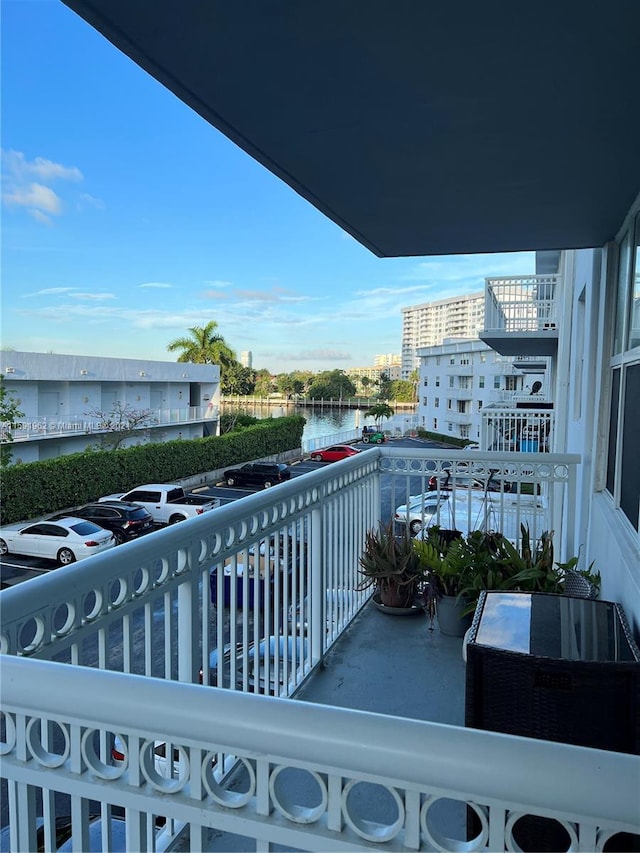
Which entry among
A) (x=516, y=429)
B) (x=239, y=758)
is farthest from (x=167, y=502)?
(x=239, y=758)

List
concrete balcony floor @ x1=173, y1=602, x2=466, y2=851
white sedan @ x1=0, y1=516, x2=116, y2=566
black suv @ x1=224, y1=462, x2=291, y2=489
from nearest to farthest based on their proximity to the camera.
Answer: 1. concrete balcony floor @ x1=173, y1=602, x2=466, y2=851
2. white sedan @ x1=0, y1=516, x2=116, y2=566
3. black suv @ x1=224, y1=462, x2=291, y2=489

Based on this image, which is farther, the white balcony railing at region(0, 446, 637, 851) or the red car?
the red car

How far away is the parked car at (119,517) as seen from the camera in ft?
44.8

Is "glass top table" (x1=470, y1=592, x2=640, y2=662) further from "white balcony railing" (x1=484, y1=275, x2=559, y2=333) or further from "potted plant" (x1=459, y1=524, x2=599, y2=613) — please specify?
"white balcony railing" (x1=484, y1=275, x2=559, y2=333)

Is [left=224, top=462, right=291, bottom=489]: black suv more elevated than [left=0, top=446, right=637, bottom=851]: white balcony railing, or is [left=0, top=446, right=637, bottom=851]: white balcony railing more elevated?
[left=0, top=446, right=637, bottom=851]: white balcony railing

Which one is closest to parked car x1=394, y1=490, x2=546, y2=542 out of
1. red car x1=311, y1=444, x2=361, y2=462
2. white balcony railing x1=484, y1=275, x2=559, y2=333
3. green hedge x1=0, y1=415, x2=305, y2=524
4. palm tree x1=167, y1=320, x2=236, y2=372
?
white balcony railing x1=484, y1=275, x2=559, y2=333

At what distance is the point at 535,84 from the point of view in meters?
1.50

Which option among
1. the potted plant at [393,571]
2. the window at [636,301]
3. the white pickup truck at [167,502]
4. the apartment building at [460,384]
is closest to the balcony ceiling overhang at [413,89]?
the window at [636,301]

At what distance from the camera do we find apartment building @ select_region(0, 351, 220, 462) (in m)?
20.8

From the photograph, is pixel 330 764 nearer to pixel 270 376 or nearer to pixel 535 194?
pixel 535 194

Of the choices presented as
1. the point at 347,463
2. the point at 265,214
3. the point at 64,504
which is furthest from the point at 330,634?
the point at 265,214

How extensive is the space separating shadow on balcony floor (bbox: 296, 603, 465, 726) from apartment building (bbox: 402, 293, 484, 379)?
53830 millimetres

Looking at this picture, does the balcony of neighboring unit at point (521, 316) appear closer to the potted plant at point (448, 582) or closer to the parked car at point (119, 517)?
the potted plant at point (448, 582)

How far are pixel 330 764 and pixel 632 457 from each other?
1832 mm
